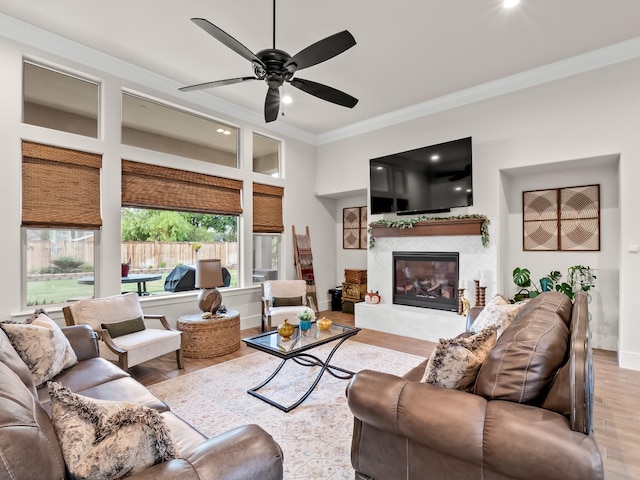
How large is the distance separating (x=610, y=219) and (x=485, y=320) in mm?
2853

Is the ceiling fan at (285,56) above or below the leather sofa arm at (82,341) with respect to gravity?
above

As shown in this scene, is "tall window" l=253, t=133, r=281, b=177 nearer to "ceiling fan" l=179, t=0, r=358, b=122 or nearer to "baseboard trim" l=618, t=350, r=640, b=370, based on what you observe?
"ceiling fan" l=179, t=0, r=358, b=122

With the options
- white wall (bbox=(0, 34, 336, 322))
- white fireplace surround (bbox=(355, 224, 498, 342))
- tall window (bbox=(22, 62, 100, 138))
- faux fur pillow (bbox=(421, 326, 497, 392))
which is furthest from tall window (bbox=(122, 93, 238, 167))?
faux fur pillow (bbox=(421, 326, 497, 392))

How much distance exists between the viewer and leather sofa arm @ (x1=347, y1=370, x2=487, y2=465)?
133cm

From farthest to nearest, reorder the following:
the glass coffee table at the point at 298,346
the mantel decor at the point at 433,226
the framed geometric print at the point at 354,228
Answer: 1. the framed geometric print at the point at 354,228
2. the mantel decor at the point at 433,226
3. the glass coffee table at the point at 298,346

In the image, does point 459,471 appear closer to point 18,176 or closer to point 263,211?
point 18,176

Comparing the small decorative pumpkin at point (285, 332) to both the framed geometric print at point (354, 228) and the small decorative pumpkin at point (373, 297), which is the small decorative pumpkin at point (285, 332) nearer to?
the small decorative pumpkin at point (373, 297)

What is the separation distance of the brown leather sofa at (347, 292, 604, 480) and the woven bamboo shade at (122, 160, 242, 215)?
3630 mm

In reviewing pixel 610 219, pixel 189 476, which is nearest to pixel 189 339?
pixel 189 476

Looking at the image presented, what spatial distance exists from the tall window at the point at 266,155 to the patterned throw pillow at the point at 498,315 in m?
4.12

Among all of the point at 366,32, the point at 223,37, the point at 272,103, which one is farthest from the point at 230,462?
the point at 366,32

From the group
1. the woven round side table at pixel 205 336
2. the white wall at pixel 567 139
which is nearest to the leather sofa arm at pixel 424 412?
the woven round side table at pixel 205 336

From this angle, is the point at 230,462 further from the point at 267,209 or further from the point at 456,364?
the point at 267,209

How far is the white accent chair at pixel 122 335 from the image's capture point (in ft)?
9.92
